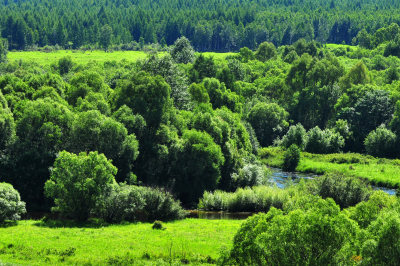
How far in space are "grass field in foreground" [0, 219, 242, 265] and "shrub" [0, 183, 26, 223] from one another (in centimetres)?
158

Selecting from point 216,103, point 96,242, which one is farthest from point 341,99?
point 96,242

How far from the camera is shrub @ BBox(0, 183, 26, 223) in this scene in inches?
2485

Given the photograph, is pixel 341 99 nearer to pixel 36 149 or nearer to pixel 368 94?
pixel 368 94

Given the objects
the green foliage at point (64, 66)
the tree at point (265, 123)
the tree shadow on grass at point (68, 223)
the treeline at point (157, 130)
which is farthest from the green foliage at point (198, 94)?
the green foliage at point (64, 66)

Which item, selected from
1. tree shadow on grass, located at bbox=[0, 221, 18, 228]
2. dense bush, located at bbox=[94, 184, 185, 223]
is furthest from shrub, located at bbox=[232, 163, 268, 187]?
tree shadow on grass, located at bbox=[0, 221, 18, 228]

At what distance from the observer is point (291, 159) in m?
118

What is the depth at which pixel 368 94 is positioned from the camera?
138375 millimetres

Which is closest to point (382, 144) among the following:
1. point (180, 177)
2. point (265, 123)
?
point (265, 123)

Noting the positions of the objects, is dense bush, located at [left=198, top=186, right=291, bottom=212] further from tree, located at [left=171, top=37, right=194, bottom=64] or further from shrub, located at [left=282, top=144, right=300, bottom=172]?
tree, located at [left=171, top=37, right=194, bottom=64]

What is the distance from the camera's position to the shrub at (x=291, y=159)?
118m

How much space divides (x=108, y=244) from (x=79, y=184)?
12.7 m

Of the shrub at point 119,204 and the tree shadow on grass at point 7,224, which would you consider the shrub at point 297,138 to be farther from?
the tree shadow on grass at point 7,224

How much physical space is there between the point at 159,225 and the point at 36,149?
23390 mm

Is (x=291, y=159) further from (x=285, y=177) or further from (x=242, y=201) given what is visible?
(x=242, y=201)
